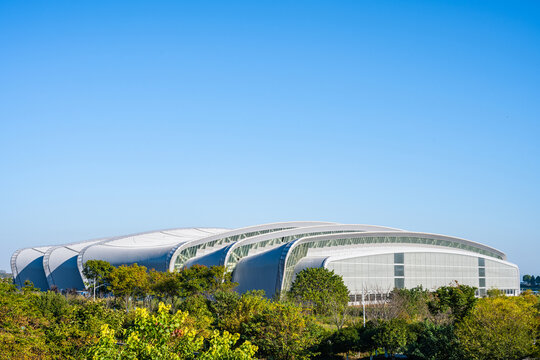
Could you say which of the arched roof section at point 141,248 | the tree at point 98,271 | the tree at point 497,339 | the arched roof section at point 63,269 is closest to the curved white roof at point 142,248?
the arched roof section at point 141,248

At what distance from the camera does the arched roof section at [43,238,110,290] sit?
73.8 m

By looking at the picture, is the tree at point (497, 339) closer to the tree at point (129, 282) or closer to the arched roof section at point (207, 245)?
the tree at point (129, 282)

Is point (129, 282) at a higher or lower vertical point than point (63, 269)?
higher

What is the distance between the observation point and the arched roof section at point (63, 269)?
73750mm

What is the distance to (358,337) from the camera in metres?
30.8

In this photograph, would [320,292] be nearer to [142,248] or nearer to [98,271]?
[98,271]

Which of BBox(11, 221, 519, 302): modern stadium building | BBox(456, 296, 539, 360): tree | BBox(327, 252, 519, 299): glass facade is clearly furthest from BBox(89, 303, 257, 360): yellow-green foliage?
BBox(327, 252, 519, 299): glass facade

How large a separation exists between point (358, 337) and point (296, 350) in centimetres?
517

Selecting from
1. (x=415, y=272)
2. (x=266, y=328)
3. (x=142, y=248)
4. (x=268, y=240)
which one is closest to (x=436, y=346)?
(x=266, y=328)

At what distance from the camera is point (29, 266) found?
81.7m

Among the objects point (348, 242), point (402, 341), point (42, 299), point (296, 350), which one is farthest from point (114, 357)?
point (348, 242)

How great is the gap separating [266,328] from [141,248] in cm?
4527

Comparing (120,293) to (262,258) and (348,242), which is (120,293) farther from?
(348,242)

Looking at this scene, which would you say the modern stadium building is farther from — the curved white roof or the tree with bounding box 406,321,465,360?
the tree with bounding box 406,321,465,360
